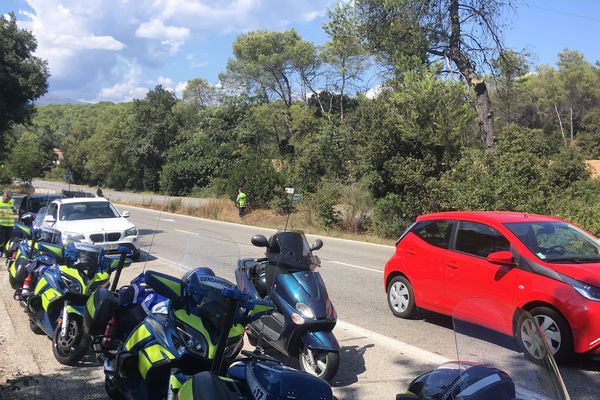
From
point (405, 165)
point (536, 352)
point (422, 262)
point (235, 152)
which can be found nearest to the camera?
point (536, 352)

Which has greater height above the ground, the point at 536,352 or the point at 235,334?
the point at 536,352

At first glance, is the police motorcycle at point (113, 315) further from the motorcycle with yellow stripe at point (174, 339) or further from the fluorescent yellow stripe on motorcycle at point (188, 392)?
the fluorescent yellow stripe on motorcycle at point (188, 392)

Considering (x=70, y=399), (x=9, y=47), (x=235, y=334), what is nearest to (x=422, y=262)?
(x=235, y=334)

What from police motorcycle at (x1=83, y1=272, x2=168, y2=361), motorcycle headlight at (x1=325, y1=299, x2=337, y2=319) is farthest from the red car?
police motorcycle at (x1=83, y1=272, x2=168, y2=361)

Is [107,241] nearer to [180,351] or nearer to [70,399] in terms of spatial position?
[70,399]

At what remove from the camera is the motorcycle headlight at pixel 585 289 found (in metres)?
5.32

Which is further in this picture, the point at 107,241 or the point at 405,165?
the point at 405,165

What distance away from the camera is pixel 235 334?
357cm

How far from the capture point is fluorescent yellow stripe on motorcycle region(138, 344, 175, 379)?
3496mm

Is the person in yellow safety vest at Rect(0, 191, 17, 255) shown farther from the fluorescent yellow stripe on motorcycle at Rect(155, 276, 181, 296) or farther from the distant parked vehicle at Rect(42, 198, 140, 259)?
the fluorescent yellow stripe on motorcycle at Rect(155, 276, 181, 296)

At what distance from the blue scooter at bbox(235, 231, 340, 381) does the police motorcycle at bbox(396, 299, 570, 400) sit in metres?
2.25

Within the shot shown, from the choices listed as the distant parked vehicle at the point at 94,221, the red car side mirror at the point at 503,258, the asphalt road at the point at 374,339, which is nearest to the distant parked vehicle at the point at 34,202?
the distant parked vehicle at the point at 94,221

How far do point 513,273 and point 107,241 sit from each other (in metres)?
9.97

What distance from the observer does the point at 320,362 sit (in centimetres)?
498
